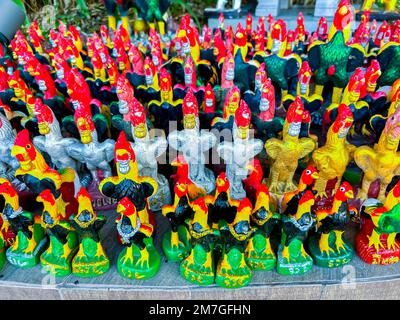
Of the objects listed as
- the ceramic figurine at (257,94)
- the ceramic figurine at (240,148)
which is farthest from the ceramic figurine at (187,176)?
the ceramic figurine at (257,94)

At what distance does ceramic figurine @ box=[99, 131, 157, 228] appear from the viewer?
42.8 inches

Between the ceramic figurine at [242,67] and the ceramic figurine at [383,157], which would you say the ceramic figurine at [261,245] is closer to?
the ceramic figurine at [383,157]

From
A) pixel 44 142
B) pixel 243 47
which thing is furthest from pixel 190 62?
pixel 44 142

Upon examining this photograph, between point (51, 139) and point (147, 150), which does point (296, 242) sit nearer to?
point (147, 150)

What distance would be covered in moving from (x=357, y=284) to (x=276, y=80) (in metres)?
0.96

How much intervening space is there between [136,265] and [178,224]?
198 mm

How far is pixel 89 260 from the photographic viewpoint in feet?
3.92

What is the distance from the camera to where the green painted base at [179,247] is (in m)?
1.24

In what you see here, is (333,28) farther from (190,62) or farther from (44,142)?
(44,142)

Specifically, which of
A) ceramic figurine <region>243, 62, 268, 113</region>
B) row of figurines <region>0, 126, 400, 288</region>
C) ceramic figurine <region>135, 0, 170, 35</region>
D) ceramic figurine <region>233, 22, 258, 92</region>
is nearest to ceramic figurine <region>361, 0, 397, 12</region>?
ceramic figurine <region>135, 0, 170, 35</region>

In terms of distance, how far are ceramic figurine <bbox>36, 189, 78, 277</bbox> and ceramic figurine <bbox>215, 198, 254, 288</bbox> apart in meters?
0.52

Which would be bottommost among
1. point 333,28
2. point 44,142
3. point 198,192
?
point 198,192

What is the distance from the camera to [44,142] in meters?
1.36

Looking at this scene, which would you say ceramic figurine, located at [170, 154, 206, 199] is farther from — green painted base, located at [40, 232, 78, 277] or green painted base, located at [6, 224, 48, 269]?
green painted base, located at [6, 224, 48, 269]
